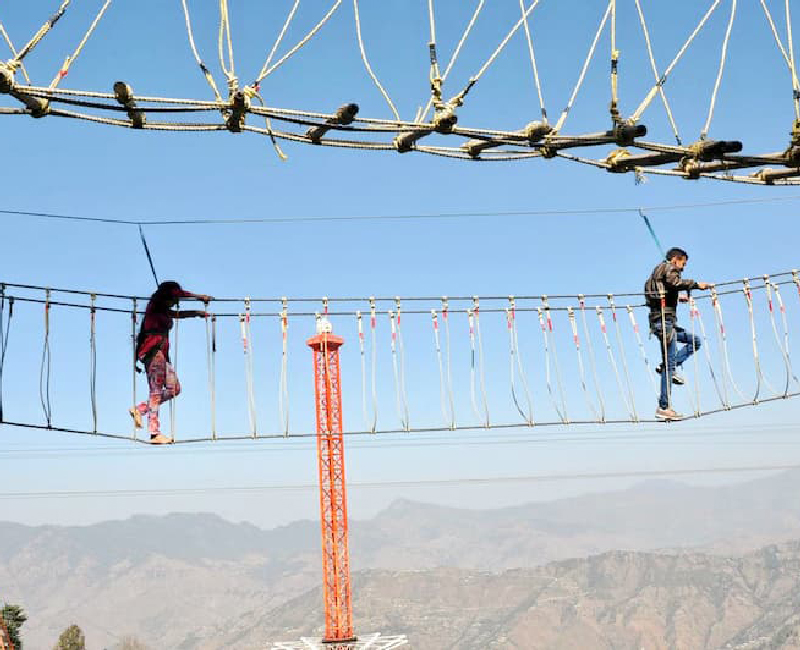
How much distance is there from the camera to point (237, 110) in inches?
475

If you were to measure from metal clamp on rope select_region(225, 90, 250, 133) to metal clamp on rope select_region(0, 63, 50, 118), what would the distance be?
6.21ft

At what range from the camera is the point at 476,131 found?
518 inches

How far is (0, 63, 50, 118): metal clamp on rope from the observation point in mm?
10836

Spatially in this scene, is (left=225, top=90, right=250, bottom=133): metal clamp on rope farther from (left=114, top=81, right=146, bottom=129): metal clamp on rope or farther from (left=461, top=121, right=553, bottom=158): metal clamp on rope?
(left=461, top=121, right=553, bottom=158): metal clamp on rope

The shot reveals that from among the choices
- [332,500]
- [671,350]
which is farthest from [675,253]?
[332,500]

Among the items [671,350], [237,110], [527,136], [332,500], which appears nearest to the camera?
[237,110]

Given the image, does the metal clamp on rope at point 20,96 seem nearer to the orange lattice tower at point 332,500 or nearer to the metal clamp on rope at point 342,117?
the metal clamp on rope at point 342,117

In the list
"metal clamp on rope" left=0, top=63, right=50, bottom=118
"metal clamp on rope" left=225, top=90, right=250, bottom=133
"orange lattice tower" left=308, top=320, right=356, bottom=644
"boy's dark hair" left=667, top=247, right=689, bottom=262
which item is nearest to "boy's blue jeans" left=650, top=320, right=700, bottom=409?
"boy's dark hair" left=667, top=247, right=689, bottom=262

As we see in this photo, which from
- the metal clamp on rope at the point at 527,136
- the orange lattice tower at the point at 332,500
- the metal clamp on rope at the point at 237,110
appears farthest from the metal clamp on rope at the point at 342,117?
the orange lattice tower at the point at 332,500

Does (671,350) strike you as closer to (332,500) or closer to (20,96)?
(20,96)

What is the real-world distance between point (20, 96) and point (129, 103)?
1.08 metres

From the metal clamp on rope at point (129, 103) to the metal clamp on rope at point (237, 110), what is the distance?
93 centimetres

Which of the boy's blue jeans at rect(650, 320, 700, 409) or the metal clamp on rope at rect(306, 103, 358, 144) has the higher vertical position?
the metal clamp on rope at rect(306, 103, 358, 144)

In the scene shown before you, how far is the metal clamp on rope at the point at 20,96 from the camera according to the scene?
10836mm
